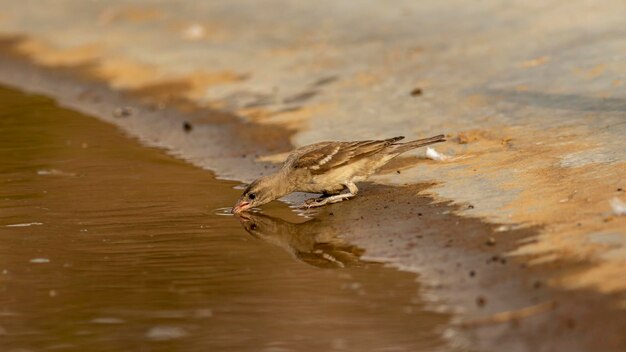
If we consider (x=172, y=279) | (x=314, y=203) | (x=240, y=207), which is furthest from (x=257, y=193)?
(x=172, y=279)

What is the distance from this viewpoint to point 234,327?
713 cm

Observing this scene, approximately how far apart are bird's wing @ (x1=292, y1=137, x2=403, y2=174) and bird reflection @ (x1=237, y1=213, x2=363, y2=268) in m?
0.43

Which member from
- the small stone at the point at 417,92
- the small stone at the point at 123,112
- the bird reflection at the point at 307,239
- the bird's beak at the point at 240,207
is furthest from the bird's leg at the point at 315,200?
the small stone at the point at 123,112

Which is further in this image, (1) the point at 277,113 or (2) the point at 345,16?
(2) the point at 345,16

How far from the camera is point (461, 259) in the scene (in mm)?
8109

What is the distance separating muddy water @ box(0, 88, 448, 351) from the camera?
22.9ft

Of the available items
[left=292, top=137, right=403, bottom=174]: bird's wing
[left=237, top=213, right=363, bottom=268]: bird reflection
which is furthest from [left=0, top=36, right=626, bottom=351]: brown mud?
[left=292, top=137, right=403, bottom=174]: bird's wing

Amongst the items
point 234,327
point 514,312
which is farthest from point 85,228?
point 514,312

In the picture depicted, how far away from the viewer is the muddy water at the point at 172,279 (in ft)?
22.9

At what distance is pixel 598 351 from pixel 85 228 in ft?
15.7

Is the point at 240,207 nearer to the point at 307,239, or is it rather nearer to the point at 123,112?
the point at 307,239

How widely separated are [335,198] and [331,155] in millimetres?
399

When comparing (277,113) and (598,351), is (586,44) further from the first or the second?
(598,351)

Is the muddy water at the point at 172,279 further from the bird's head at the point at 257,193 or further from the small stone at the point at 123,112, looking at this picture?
the small stone at the point at 123,112
